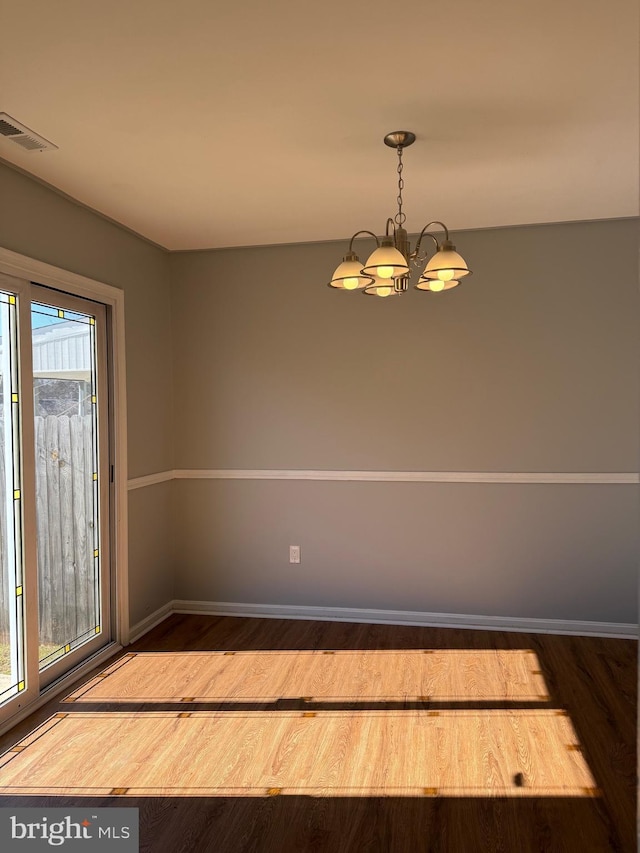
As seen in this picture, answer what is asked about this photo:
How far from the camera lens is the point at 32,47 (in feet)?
6.31

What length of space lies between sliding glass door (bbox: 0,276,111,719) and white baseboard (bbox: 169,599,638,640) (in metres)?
0.88

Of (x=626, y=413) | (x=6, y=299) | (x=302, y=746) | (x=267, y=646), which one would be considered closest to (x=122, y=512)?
(x=267, y=646)

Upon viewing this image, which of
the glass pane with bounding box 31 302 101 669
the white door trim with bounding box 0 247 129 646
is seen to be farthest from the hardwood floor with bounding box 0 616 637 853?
the glass pane with bounding box 31 302 101 669

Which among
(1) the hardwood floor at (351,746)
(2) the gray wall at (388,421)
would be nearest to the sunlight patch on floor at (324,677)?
(1) the hardwood floor at (351,746)

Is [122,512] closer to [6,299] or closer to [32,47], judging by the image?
[6,299]

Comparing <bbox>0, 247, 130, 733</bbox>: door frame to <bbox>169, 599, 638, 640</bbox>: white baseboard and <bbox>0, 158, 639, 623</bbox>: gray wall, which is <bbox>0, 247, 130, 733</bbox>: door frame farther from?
<bbox>169, 599, 638, 640</bbox>: white baseboard

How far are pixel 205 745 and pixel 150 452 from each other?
2033mm

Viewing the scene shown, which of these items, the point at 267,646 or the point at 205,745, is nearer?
the point at 205,745

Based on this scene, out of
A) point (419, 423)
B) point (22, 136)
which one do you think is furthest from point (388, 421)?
point (22, 136)

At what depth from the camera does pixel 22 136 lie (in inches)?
100.0

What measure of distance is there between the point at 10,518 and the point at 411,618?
2.57 metres

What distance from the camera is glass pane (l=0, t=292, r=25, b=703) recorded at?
9.40 ft

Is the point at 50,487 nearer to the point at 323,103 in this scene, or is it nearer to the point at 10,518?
the point at 10,518

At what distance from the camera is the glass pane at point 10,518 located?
2865 mm
